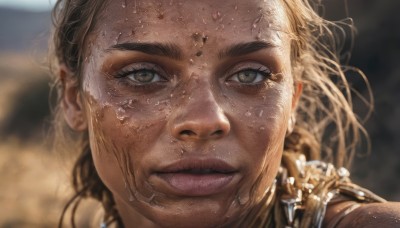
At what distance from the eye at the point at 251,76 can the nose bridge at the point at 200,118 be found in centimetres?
15

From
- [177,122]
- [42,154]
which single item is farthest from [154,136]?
[42,154]

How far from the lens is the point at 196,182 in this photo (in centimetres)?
221

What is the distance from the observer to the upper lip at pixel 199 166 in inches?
85.4

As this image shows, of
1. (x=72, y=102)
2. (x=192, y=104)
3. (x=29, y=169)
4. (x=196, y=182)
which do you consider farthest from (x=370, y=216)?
(x=29, y=169)

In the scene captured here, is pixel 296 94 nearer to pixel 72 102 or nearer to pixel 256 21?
pixel 256 21

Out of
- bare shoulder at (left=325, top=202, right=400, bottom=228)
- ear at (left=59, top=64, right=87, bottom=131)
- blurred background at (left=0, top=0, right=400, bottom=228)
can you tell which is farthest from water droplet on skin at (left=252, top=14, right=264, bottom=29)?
blurred background at (left=0, top=0, right=400, bottom=228)

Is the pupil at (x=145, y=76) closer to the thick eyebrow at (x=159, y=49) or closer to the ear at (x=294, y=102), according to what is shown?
the thick eyebrow at (x=159, y=49)

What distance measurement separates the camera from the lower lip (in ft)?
7.22

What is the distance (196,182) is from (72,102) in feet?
2.90

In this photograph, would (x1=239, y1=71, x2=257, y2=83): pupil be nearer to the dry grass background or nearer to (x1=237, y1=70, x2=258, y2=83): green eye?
(x1=237, y1=70, x2=258, y2=83): green eye

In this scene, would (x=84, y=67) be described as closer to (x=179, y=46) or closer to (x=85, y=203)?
(x=179, y=46)

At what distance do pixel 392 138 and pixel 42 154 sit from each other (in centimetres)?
685

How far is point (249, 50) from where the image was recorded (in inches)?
91.1

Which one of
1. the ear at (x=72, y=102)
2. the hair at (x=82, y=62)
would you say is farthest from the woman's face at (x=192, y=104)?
the ear at (x=72, y=102)
